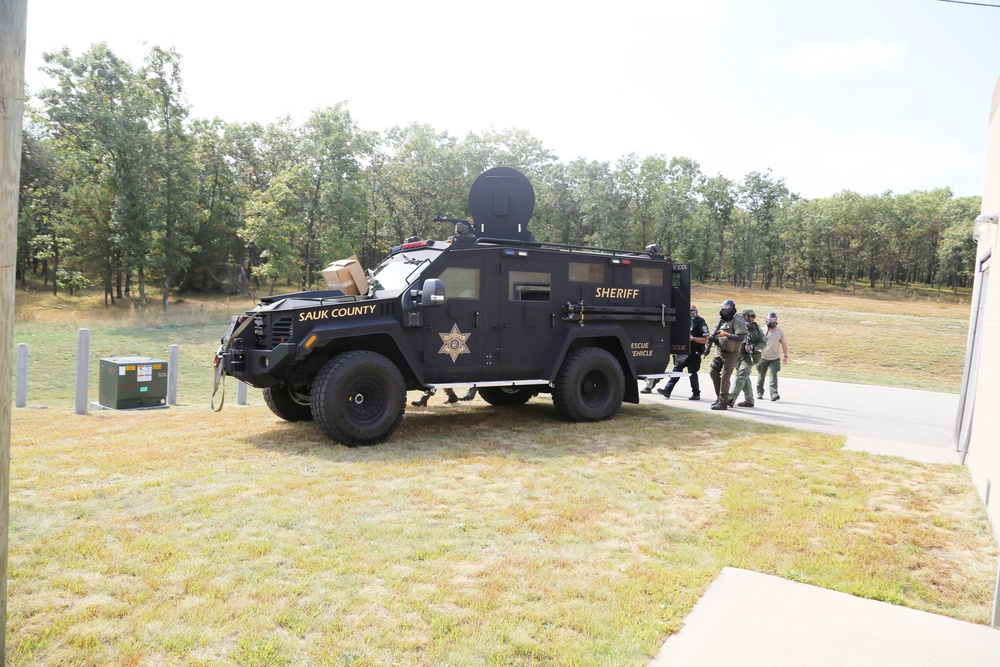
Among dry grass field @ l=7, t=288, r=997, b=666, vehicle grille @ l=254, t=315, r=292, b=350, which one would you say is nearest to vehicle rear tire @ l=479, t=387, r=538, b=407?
dry grass field @ l=7, t=288, r=997, b=666

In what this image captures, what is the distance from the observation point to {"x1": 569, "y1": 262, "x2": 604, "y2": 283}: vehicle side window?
8.80 metres

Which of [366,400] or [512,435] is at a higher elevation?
[366,400]

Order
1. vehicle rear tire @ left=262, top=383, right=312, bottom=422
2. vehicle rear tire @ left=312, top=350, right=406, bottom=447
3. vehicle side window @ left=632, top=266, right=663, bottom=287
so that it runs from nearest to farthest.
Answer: vehicle rear tire @ left=312, top=350, right=406, bottom=447
vehicle rear tire @ left=262, top=383, right=312, bottom=422
vehicle side window @ left=632, top=266, right=663, bottom=287

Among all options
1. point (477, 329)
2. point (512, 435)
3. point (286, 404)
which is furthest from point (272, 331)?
point (512, 435)

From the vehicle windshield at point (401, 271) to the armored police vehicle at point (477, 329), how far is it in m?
0.03

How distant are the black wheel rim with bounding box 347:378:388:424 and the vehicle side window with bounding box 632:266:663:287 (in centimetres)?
407

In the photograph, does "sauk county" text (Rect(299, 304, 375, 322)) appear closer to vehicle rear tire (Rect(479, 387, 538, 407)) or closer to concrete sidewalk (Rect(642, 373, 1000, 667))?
vehicle rear tire (Rect(479, 387, 538, 407))

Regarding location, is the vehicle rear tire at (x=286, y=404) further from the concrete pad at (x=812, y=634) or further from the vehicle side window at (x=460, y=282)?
the concrete pad at (x=812, y=634)

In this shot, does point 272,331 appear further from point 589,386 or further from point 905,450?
point 905,450

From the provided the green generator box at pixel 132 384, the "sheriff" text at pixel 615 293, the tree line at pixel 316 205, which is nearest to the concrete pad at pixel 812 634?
the "sheriff" text at pixel 615 293

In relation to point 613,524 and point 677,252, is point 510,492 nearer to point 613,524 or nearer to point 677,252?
point 613,524

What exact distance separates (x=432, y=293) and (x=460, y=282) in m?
0.76

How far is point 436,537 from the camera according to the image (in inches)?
178

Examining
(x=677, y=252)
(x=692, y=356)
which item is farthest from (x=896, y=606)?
(x=677, y=252)
